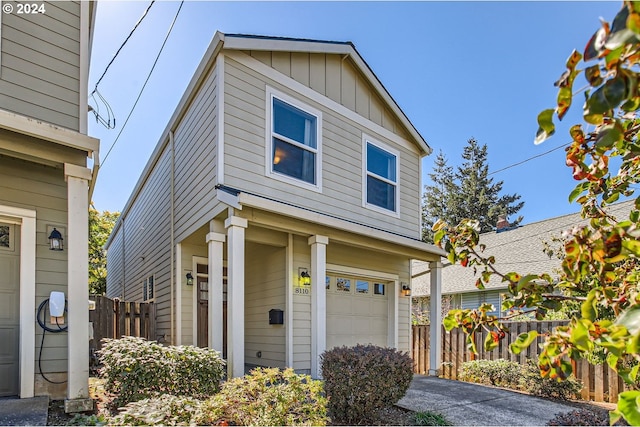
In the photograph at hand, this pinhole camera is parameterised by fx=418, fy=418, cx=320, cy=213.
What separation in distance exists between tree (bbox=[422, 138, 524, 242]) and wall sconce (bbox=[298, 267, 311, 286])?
22.8 m

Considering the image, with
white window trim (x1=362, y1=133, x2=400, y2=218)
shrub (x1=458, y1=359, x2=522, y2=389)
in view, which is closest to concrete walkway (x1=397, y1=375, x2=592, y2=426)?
shrub (x1=458, y1=359, x2=522, y2=389)

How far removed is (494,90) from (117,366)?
13.6 metres

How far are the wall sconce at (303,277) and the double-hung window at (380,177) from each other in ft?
6.18

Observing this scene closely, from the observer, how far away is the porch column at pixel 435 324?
8984 mm

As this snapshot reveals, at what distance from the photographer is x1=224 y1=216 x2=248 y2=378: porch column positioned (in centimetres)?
563

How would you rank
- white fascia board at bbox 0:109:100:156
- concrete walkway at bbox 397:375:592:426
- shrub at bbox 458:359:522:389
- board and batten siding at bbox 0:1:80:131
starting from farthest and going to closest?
1. shrub at bbox 458:359:522:389
2. concrete walkway at bbox 397:375:592:426
3. board and batten siding at bbox 0:1:80:131
4. white fascia board at bbox 0:109:100:156

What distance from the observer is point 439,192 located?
32.6m

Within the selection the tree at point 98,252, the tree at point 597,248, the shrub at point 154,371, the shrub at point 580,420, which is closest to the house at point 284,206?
the shrub at point 154,371

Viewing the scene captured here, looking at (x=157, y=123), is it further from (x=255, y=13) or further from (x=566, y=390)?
(x=566, y=390)

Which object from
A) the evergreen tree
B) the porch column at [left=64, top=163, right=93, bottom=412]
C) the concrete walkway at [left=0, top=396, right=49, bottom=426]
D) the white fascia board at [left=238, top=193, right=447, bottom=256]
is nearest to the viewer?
the concrete walkway at [left=0, top=396, right=49, bottom=426]

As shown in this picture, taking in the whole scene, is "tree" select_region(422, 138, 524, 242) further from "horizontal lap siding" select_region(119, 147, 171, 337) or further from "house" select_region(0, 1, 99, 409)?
"house" select_region(0, 1, 99, 409)

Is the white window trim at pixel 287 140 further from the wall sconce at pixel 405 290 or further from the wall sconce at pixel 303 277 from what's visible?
the wall sconce at pixel 405 290

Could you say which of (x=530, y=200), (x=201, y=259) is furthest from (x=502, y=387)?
(x=530, y=200)

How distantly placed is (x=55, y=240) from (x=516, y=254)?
15.2 meters
